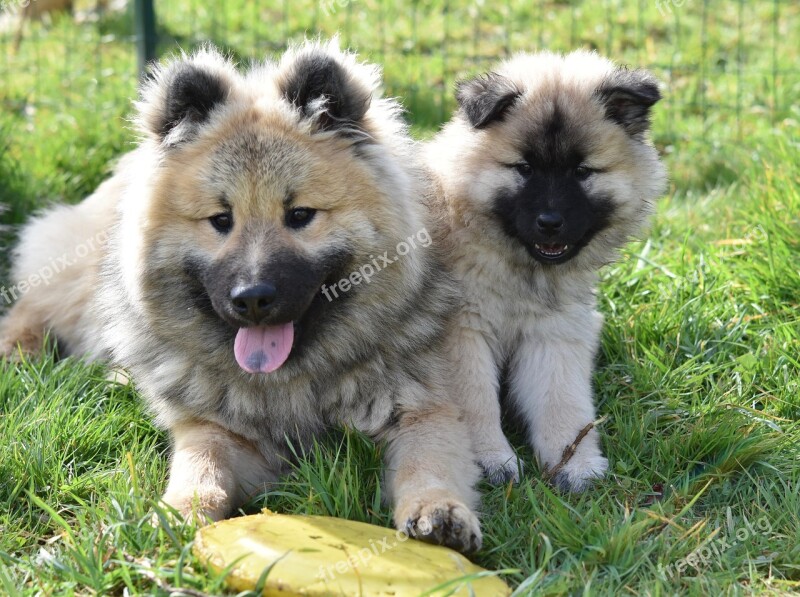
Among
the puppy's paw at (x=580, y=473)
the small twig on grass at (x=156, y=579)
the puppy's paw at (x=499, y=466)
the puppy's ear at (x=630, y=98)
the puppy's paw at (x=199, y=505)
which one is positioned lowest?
the puppy's paw at (x=580, y=473)

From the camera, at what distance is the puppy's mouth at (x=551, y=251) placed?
10.2 ft

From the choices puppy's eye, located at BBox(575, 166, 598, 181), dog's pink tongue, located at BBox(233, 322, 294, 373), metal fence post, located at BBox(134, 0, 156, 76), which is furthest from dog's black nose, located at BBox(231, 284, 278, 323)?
metal fence post, located at BBox(134, 0, 156, 76)

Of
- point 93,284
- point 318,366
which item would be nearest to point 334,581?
point 318,366

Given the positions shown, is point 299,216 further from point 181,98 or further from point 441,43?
point 441,43

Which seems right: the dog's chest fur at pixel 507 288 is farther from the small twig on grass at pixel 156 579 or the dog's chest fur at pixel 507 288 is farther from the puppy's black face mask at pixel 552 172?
the small twig on grass at pixel 156 579

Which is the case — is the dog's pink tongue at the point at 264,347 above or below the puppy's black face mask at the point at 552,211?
below

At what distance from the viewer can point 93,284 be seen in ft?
11.9

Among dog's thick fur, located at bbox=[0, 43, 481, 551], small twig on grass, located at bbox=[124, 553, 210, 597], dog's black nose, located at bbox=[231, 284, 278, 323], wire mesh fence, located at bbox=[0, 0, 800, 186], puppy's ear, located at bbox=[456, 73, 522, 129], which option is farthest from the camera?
wire mesh fence, located at bbox=[0, 0, 800, 186]

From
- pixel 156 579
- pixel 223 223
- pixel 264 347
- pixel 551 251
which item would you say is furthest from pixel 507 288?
pixel 156 579

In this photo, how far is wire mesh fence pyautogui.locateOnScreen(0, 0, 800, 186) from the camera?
555cm

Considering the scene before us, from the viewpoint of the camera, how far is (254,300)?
2.47m

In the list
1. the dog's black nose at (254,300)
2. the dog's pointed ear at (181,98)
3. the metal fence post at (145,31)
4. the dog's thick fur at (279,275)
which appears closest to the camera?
the dog's black nose at (254,300)

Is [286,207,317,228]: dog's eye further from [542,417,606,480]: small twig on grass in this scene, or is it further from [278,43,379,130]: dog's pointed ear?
[542,417,606,480]: small twig on grass

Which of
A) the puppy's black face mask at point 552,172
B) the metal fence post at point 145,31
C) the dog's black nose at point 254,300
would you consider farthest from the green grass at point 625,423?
the puppy's black face mask at point 552,172
